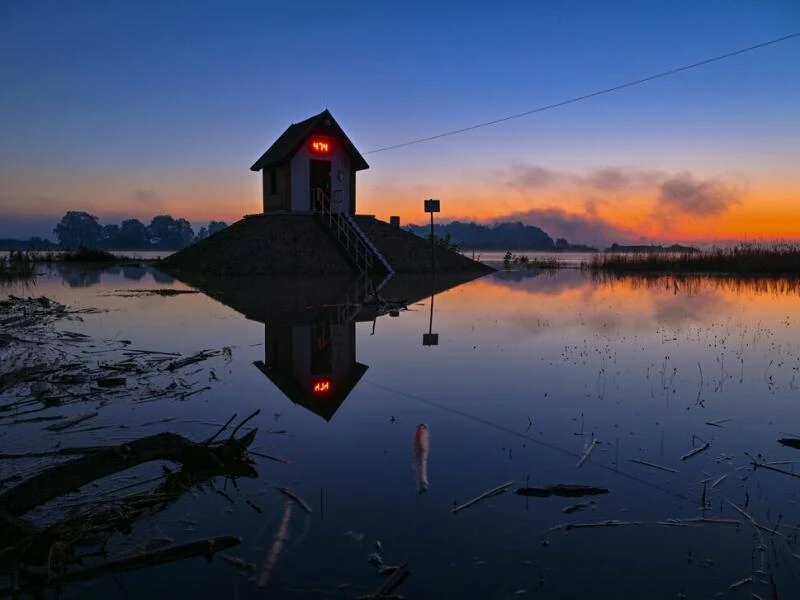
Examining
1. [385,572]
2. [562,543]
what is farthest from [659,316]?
[385,572]

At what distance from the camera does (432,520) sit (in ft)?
15.9

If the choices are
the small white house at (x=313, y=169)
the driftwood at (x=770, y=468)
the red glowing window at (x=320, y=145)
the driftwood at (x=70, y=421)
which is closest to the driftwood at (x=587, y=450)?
the driftwood at (x=770, y=468)

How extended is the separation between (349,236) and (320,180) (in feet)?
17.7

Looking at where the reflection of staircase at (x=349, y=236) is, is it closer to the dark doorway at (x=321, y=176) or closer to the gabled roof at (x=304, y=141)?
the dark doorway at (x=321, y=176)

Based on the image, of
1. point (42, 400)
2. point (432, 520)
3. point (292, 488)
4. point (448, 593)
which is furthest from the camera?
point (42, 400)

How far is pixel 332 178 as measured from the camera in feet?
133

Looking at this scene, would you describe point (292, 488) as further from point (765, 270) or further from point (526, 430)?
point (765, 270)

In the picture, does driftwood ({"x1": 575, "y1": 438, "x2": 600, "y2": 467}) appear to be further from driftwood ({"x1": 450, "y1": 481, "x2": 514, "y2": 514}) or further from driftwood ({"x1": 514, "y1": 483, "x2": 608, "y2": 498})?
driftwood ({"x1": 450, "y1": 481, "x2": 514, "y2": 514})

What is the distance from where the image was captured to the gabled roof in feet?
127

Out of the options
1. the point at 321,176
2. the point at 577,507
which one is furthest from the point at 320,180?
the point at 577,507

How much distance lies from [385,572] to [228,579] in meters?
1.11

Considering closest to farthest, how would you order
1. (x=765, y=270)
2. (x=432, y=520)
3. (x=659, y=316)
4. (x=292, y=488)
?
(x=432, y=520) < (x=292, y=488) < (x=659, y=316) < (x=765, y=270)

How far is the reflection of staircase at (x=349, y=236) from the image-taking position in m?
35.5

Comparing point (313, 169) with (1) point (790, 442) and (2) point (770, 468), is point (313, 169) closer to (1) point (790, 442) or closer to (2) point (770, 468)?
(1) point (790, 442)
